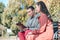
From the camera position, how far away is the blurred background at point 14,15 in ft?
15.4

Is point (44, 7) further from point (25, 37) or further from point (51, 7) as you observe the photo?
point (25, 37)

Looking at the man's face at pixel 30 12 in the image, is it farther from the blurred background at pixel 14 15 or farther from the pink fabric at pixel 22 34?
the pink fabric at pixel 22 34

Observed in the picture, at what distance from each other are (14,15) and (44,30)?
672 mm

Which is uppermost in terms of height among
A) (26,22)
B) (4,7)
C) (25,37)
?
(4,7)

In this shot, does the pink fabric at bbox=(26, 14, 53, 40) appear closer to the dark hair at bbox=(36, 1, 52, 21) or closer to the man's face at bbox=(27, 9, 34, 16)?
the dark hair at bbox=(36, 1, 52, 21)

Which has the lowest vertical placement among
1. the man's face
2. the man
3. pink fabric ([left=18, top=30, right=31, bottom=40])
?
pink fabric ([left=18, top=30, right=31, bottom=40])

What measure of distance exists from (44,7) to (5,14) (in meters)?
0.79

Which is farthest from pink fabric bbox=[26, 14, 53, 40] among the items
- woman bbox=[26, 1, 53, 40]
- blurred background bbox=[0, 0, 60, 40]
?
blurred background bbox=[0, 0, 60, 40]

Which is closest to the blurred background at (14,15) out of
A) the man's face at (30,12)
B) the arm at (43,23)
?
the man's face at (30,12)

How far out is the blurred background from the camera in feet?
15.4

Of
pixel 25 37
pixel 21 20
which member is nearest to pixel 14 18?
pixel 21 20

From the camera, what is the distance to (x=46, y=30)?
4.63 meters

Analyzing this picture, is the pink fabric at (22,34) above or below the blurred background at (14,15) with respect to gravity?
below

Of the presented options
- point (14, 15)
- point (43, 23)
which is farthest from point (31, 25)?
point (14, 15)
